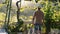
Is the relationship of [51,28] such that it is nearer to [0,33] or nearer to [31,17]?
[31,17]

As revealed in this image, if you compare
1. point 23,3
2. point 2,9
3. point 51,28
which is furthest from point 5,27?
point 51,28

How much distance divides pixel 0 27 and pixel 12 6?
0.50 metres

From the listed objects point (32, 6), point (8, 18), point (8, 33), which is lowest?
point (8, 33)

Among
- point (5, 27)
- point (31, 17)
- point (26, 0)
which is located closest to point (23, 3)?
point (26, 0)

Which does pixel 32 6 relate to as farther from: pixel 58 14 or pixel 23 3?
pixel 58 14

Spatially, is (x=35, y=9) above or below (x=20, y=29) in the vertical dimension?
above

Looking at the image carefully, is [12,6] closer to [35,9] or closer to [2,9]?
[2,9]

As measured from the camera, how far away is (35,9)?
375 centimetres

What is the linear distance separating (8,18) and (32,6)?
1.86 ft

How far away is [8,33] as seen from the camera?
3.68 metres

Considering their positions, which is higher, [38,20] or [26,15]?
[26,15]

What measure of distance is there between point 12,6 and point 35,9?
0.49 m

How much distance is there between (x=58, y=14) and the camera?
148 inches

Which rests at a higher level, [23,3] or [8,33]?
[23,3]
